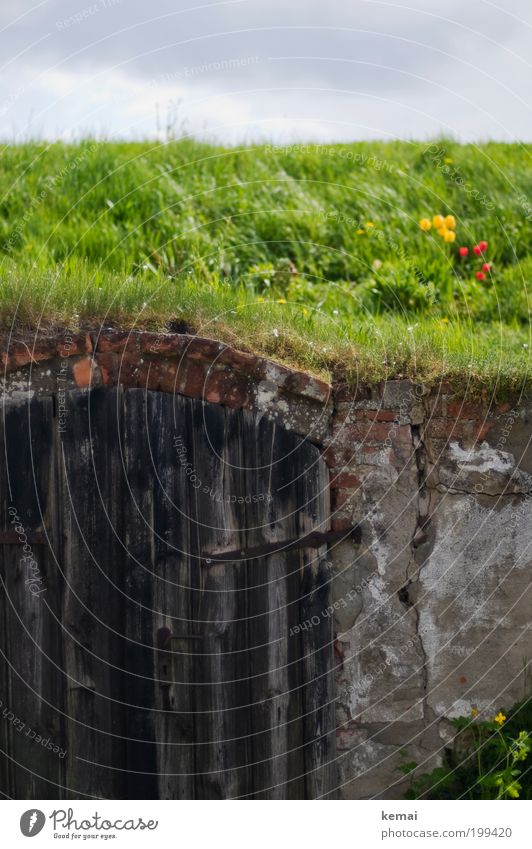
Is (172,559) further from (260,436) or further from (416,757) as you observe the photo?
(416,757)

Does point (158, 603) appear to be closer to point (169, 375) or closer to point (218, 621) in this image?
point (218, 621)

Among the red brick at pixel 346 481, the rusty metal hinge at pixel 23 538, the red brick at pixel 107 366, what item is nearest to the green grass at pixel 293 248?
the red brick at pixel 107 366

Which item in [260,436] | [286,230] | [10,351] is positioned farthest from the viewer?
[286,230]

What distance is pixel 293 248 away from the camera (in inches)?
246

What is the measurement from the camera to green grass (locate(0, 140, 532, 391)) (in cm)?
383

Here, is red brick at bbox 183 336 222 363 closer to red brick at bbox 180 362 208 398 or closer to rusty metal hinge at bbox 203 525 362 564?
red brick at bbox 180 362 208 398

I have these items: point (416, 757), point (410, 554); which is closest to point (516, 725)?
point (416, 757)

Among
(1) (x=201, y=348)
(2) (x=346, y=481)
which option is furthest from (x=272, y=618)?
(1) (x=201, y=348)

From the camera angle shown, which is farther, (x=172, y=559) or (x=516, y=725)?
(x=516, y=725)

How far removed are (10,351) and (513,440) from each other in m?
2.31

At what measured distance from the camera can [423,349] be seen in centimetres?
395
